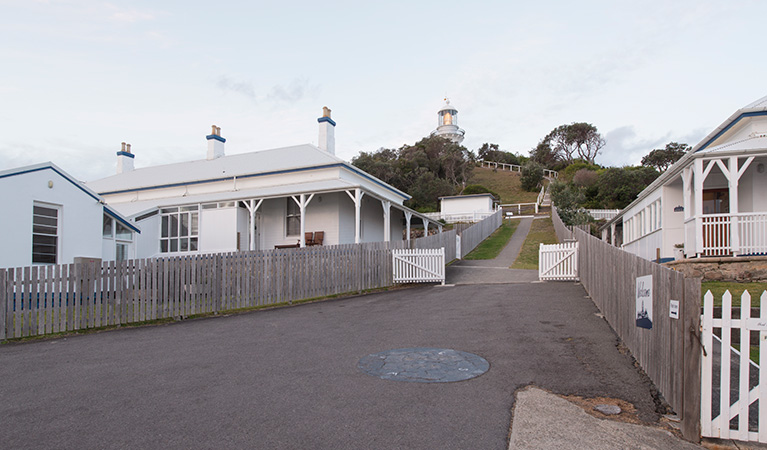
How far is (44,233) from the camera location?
14523 millimetres

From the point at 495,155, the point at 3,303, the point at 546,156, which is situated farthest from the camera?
the point at 495,155

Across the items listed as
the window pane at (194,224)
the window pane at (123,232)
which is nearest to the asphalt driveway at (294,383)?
the window pane at (123,232)

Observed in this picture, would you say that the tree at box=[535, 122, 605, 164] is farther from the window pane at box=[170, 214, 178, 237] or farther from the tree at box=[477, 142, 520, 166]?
the window pane at box=[170, 214, 178, 237]

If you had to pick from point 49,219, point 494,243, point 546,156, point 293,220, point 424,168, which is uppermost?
point 546,156

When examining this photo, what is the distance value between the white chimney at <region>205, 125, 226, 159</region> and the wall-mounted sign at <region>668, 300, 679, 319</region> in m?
28.6

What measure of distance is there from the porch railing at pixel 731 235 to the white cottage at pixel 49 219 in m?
19.6

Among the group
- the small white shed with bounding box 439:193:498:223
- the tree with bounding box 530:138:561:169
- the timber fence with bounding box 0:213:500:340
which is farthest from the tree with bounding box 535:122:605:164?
the timber fence with bounding box 0:213:500:340

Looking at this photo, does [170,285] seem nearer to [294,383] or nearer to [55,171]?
[294,383]

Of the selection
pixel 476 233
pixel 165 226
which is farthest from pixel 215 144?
pixel 476 233

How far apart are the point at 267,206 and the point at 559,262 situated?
45.7 ft

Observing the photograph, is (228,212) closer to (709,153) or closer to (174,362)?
(174,362)

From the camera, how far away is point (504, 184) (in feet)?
254

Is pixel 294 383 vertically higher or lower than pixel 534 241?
lower

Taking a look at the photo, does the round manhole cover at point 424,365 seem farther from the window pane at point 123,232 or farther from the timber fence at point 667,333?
the window pane at point 123,232
